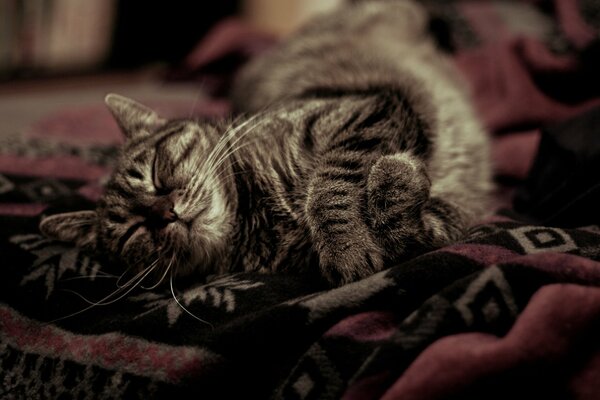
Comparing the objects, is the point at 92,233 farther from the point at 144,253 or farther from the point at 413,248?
the point at 413,248

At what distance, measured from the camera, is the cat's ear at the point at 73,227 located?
3.08 feet

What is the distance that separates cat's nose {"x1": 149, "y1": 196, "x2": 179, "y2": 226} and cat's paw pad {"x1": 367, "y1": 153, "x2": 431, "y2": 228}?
378mm

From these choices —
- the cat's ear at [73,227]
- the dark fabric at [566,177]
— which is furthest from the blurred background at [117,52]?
the dark fabric at [566,177]

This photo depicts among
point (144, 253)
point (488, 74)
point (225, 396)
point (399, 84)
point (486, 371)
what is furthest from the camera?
point (488, 74)

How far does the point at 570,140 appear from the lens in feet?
3.31

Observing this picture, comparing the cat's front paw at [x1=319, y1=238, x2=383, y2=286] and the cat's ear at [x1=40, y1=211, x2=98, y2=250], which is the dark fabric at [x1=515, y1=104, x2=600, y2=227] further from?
the cat's ear at [x1=40, y1=211, x2=98, y2=250]

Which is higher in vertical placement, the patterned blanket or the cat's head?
the cat's head

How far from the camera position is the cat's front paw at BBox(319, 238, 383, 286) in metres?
0.81

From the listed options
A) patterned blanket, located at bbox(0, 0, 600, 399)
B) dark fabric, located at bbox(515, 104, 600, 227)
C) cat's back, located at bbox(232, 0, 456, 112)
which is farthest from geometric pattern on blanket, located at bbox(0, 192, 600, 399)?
cat's back, located at bbox(232, 0, 456, 112)

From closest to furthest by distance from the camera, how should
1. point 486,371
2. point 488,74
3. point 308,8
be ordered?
point 486,371, point 488,74, point 308,8

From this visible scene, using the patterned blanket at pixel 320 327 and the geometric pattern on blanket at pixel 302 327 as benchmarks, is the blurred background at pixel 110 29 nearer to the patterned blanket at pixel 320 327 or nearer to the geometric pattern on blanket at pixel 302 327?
the patterned blanket at pixel 320 327

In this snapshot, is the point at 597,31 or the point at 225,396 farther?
the point at 597,31

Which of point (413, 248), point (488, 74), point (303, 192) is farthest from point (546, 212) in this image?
point (488, 74)

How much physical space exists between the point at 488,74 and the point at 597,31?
334 millimetres
